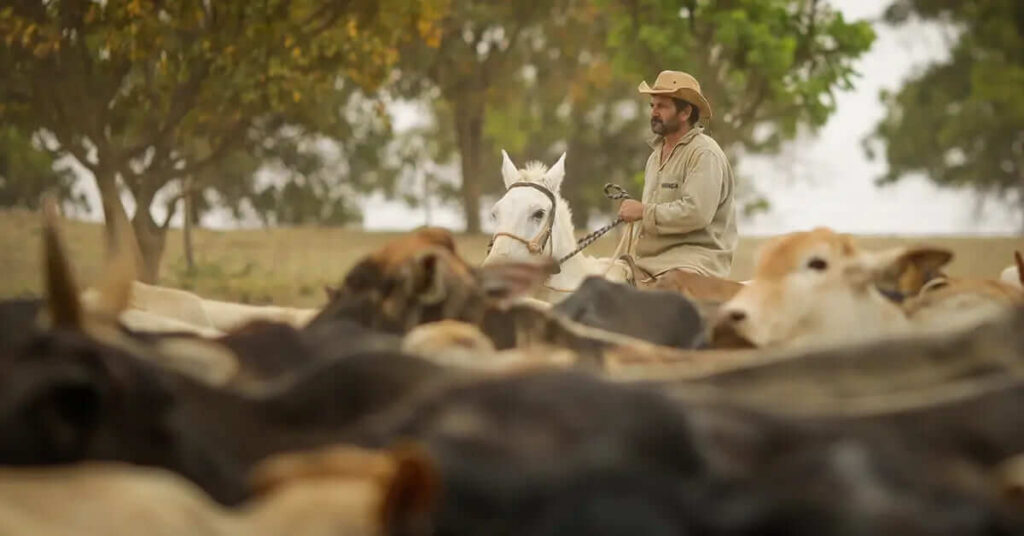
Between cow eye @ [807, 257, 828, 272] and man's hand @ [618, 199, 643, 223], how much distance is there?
133 inches

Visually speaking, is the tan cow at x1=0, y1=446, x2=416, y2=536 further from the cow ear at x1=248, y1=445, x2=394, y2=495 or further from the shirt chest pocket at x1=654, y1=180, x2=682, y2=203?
the shirt chest pocket at x1=654, y1=180, x2=682, y2=203

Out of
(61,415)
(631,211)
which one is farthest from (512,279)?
(631,211)

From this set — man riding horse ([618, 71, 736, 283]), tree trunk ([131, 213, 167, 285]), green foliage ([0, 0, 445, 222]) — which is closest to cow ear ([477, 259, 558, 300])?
man riding horse ([618, 71, 736, 283])

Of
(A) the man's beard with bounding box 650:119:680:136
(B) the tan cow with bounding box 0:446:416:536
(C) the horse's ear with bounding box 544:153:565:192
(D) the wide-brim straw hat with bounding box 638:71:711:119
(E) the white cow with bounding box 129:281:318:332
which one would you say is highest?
(D) the wide-brim straw hat with bounding box 638:71:711:119

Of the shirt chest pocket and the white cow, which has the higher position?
the shirt chest pocket

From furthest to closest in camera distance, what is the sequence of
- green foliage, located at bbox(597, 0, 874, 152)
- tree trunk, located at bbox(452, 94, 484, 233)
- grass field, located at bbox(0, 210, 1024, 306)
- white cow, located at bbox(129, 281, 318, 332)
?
tree trunk, located at bbox(452, 94, 484, 233)
green foliage, located at bbox(597, 0, 874, 152)
grass field, located at bbox(0, 210, 1024, 306)
white cow, located at bbox(129, 281, 318, 332)

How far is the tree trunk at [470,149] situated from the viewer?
23.9 meters

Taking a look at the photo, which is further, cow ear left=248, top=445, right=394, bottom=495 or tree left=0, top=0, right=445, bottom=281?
tree left=0, top=0, right=445, bottom=281

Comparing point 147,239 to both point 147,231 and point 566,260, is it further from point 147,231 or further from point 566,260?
point 566,260

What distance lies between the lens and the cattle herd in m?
1.88

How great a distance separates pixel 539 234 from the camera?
729 centimetres

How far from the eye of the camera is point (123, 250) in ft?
10.1

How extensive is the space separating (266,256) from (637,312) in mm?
19557

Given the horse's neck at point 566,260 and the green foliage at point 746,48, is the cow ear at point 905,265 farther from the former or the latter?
the green foliage at point 746,48
